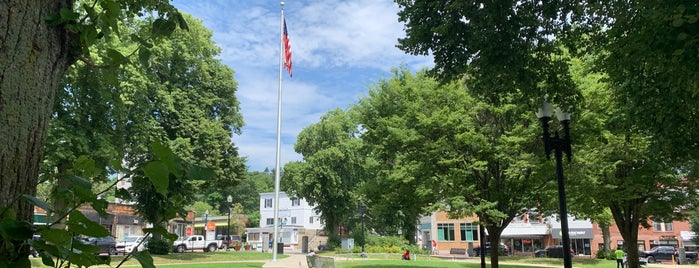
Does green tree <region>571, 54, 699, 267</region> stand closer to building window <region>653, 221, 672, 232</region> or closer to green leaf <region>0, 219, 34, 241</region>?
green leaf <region>0, 219, 34, 241</region>

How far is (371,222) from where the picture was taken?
6150cm

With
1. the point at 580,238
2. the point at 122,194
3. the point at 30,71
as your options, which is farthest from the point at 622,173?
the point at 580,238

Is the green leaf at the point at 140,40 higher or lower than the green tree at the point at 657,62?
lower

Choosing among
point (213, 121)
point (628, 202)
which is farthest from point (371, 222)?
point (628, 202)

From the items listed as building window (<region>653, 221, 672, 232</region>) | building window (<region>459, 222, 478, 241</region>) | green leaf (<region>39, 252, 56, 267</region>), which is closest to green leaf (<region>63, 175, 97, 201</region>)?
green leaf (<region>39, 252, 56, 267</region>)

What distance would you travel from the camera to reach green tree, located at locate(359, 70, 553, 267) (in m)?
18.2

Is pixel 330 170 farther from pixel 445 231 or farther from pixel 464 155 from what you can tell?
pixel 464 155

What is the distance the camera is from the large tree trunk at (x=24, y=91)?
153cm

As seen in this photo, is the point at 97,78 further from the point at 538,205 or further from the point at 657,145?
the point at 657,145

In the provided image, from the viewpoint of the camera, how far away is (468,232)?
63688 mm

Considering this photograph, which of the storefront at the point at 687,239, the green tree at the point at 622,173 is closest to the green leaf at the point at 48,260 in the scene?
the green tree at the point at 622,173

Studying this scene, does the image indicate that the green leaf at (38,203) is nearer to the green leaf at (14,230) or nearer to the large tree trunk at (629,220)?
the green leaf at (14,230)

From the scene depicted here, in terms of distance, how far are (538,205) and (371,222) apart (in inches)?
1681

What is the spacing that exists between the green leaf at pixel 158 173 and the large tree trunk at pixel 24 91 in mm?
528
